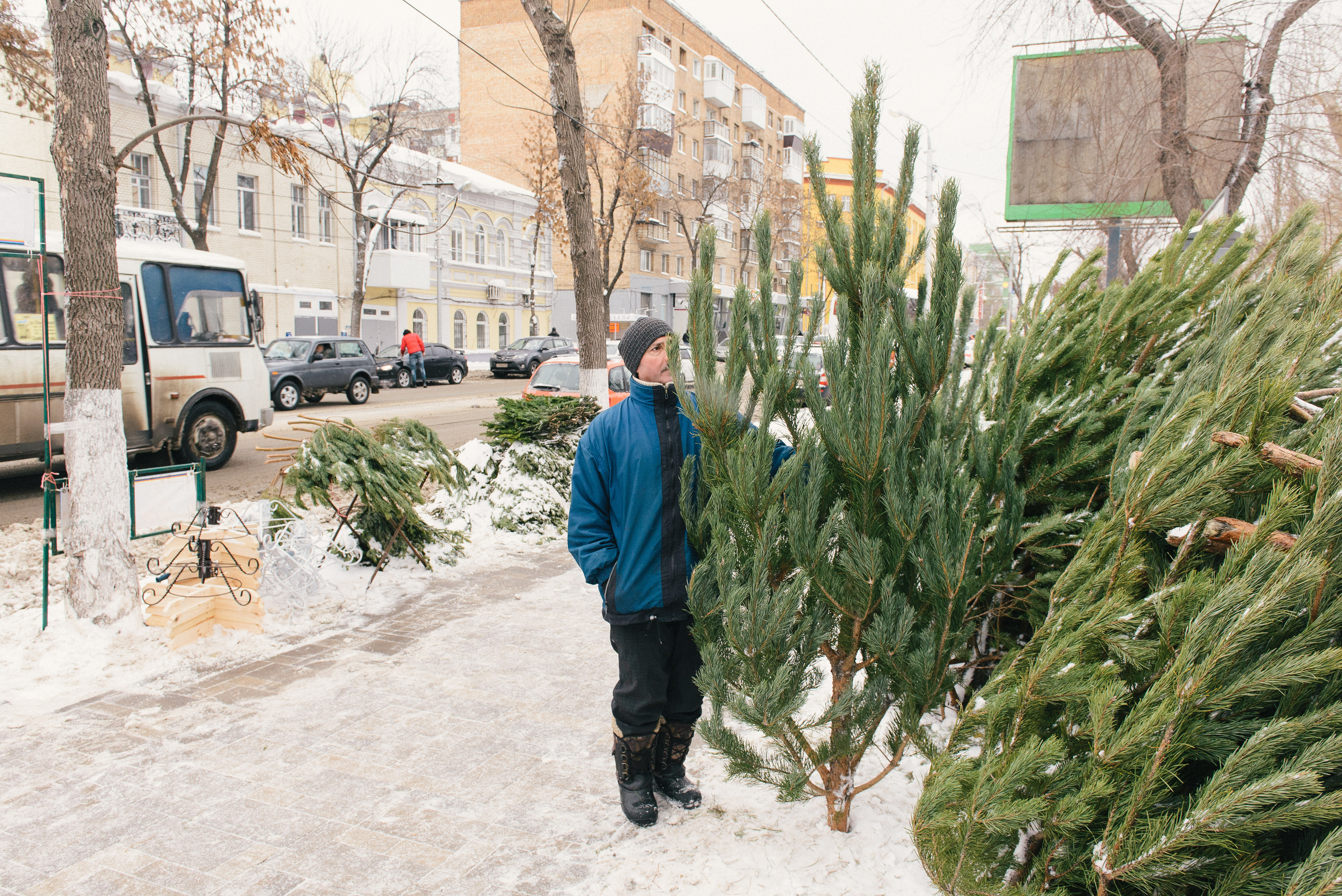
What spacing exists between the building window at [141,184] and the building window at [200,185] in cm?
120

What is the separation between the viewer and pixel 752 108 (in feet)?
192

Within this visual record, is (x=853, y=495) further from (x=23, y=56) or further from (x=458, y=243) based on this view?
(x=458, y=243)

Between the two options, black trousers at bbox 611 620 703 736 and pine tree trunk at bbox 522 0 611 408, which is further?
pine tree trunk at bbox 522 0 611 408

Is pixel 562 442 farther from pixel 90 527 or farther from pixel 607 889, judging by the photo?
pixel 607 889

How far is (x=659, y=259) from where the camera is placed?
5134 cm

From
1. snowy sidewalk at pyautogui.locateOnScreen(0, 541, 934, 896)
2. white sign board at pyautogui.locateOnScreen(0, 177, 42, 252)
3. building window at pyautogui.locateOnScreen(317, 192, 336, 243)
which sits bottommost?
snowy sidewalk at pyautogui.locateOnScreen(0, 541, 934, 896)

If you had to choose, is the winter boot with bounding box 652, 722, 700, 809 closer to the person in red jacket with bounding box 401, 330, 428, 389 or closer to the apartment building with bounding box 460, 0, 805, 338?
the person in red jacket with bounding box 401, 330, 428, 389

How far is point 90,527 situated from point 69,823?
217 cm

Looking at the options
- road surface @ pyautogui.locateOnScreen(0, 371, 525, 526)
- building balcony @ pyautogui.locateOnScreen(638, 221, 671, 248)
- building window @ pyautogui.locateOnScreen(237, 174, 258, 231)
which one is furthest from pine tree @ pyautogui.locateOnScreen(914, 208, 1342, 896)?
building balcony @ pyautogui.locateOnScreen(638, 221, 671, 248)

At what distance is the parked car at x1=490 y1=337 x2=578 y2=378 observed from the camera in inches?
1214

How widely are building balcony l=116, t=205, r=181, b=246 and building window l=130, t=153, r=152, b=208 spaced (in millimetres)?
376

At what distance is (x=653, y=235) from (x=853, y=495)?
4873 cm

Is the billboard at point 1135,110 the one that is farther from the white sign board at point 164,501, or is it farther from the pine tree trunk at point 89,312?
the white sign board at point 164,501

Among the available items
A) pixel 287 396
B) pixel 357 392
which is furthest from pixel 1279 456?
pixel 357 392
